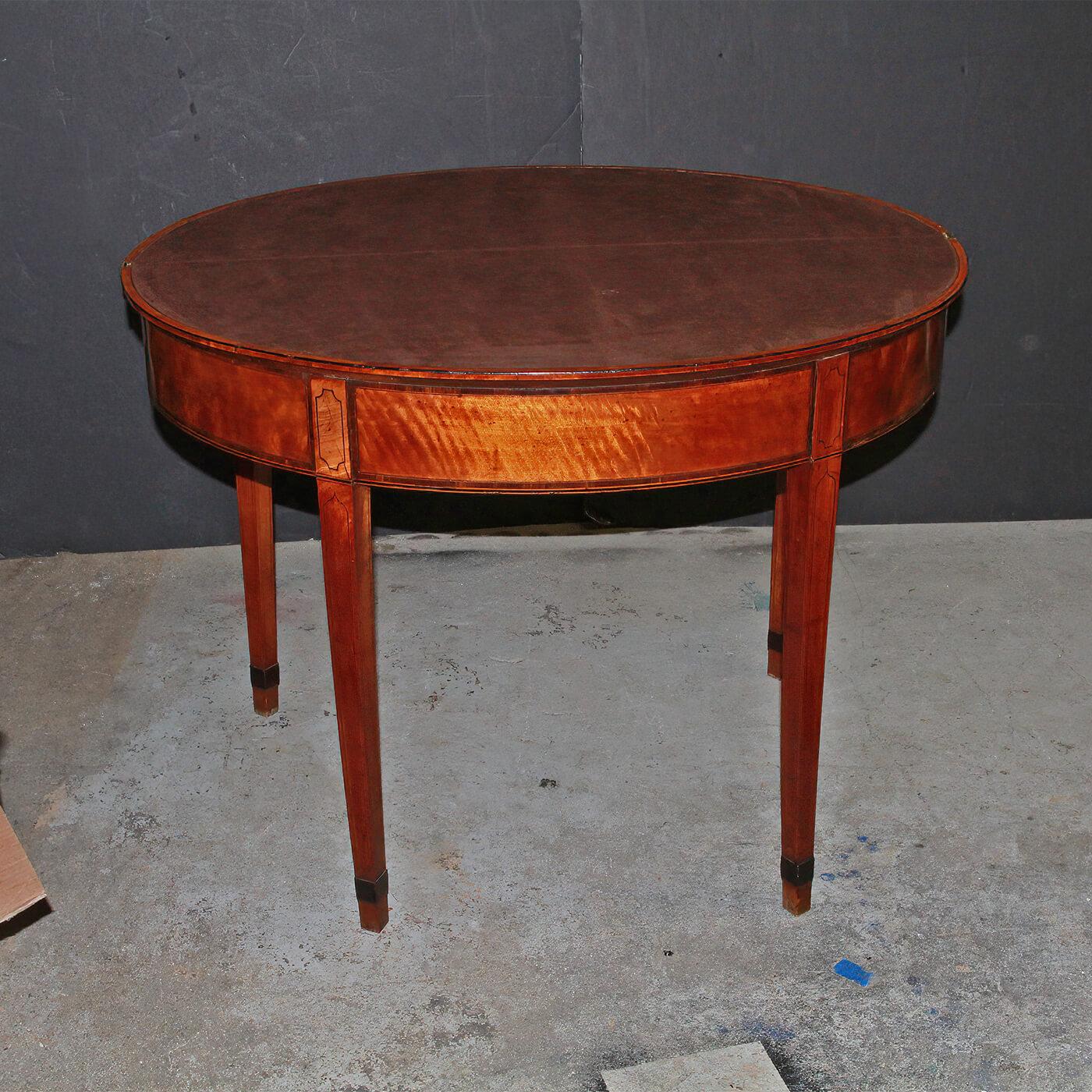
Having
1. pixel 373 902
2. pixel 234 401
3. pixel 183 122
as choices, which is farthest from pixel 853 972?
pixel 183 122

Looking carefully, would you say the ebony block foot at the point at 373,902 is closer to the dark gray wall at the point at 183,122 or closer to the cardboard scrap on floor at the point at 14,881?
the cardboard scrap on floor at the point at 14,881

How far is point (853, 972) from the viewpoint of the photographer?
1966 mm

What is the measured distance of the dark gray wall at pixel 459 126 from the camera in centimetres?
281

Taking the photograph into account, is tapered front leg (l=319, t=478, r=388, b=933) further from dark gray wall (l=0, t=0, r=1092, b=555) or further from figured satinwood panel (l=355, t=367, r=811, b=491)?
dark gray wall (l=0, t=0, r=1092, b=555)

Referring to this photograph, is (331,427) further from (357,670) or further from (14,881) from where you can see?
(14,881)

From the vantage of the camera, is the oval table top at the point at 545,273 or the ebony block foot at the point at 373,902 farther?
the ebony block foot at the point at 373,902

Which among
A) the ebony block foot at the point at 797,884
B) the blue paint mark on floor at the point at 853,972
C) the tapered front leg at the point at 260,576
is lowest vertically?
the blue paint mark on floor at the point at 853,972

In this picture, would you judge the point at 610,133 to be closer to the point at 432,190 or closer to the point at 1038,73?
the point at 432,190

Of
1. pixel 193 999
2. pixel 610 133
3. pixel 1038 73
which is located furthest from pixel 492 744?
pixel 1038 73

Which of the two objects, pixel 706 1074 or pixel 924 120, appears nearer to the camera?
pixel 706 1074

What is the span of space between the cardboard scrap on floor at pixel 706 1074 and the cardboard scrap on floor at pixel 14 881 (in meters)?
0.80

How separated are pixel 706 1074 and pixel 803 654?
1.85ft

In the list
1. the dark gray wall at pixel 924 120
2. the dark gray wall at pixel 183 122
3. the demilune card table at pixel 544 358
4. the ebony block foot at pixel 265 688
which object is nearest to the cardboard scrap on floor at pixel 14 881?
the demilune card table at pixel 544 358

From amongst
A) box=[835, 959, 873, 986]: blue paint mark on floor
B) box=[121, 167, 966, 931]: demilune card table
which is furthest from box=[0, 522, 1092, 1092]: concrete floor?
box=[121, 167, 966, 931]: demilune card table
